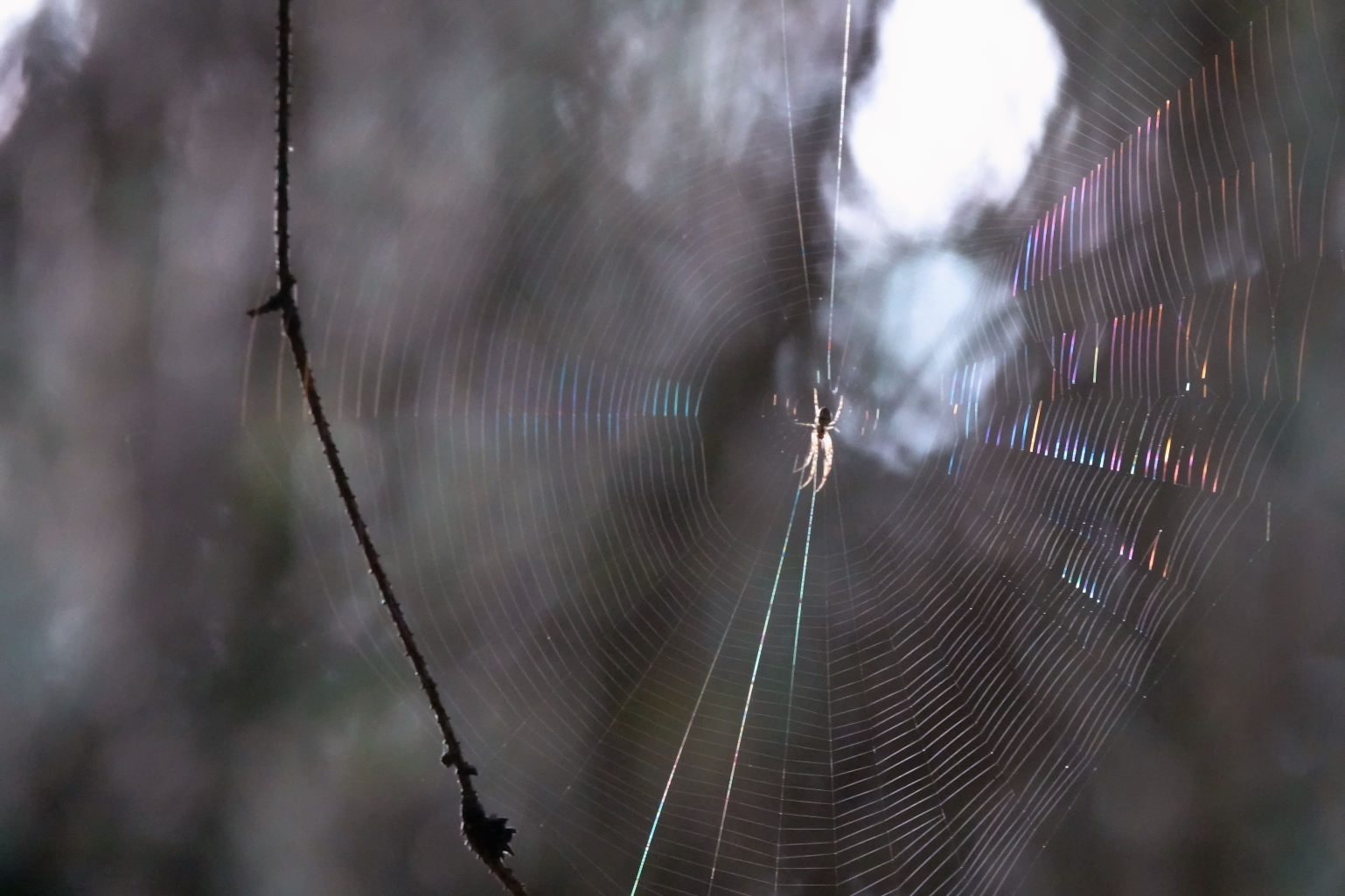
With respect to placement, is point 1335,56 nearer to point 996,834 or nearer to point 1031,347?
point 1031,347

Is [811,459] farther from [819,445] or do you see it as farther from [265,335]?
[265,335]

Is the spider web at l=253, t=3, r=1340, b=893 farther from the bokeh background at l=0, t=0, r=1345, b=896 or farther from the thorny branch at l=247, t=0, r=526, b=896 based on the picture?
the thorny branch at l=247, t=0, r=526, b=896

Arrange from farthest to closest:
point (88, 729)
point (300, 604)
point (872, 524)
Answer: point (872, 524)
point (300, 604)
point (88, 729)

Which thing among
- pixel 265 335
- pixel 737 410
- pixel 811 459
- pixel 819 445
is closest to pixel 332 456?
pixel 265 335

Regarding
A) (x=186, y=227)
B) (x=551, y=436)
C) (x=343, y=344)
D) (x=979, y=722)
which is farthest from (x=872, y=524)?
(x=186, y=227)

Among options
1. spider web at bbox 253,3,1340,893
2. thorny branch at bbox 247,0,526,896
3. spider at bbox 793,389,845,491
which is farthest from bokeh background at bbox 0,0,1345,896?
thorny branch at bbox 247,0,526,896

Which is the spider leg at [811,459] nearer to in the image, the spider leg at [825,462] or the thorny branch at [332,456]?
the spider leg at [825,462]
